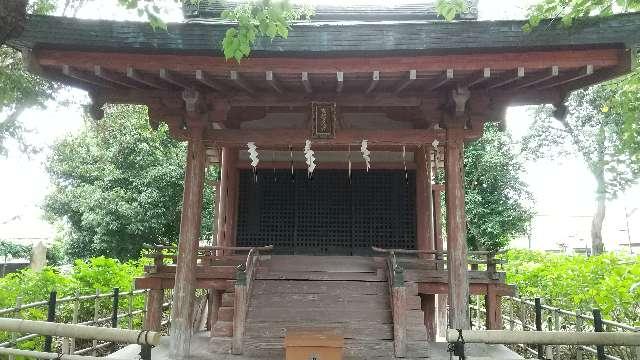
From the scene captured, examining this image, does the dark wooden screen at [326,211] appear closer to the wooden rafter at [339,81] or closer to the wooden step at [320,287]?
the wooden step at [320,287]

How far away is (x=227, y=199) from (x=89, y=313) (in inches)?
188

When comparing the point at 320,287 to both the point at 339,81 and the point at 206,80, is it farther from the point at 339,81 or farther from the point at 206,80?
the point at 206,80

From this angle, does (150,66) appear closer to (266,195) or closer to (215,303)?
(266,195)

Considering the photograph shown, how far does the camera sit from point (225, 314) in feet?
27.2

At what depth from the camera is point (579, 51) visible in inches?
260

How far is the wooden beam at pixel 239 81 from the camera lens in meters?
6.92

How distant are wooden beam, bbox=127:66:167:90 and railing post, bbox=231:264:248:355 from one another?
3537mm

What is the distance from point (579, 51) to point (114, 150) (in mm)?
20652

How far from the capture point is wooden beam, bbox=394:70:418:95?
685cm

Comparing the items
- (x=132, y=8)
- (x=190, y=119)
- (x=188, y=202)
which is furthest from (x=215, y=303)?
(x=132, y=8)

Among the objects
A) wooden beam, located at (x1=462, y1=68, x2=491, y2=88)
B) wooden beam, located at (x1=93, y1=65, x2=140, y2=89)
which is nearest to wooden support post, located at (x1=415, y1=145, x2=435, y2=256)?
wooden beam, located at (x1=462, y1=68, x2=491, y2=88)

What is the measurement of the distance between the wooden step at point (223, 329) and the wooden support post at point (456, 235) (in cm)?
380

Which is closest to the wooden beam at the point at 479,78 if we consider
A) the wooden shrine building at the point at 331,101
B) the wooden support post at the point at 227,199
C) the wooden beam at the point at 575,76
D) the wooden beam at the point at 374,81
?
the wooden shrine building at the point at 331,101

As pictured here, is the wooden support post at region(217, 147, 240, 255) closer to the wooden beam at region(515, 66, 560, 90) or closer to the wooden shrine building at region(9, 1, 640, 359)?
the wooden shrine building at region(9, 1, 640, 359)
